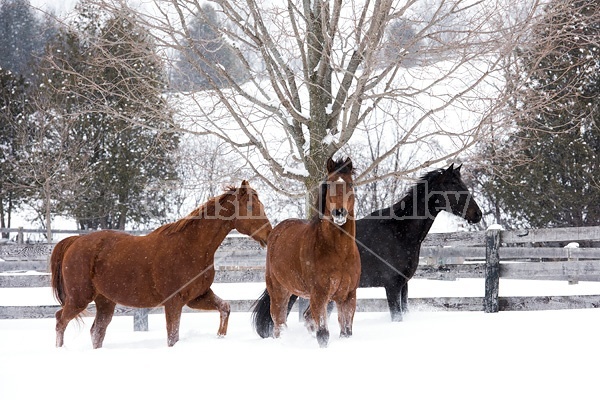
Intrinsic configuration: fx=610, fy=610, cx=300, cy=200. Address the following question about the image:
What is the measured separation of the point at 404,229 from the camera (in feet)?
24.9

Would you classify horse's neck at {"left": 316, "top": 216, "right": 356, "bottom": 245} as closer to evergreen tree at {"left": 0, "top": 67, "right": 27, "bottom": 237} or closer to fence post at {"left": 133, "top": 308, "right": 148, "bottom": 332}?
fence post at {"left": 133, "top": 308, "right": 148, "bottom": 332}

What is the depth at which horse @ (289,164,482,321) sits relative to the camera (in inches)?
295

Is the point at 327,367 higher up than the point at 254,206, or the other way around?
the point at 254,206

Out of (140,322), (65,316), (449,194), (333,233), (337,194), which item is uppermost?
(449,194)

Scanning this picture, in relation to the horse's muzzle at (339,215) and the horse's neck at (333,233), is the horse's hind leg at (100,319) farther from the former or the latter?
the horse's muzzle at (339,215)

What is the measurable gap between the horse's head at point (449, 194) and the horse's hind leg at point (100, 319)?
13.2 ft

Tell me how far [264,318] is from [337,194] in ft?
7.01

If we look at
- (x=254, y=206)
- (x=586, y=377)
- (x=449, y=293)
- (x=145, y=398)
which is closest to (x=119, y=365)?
(x=145, y=398)

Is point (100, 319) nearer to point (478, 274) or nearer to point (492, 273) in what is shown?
A: point (492, 273)

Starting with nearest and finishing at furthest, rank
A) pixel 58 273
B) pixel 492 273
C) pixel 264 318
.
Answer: pixel 58 273 → pixel 264 318 → pixel 492 273

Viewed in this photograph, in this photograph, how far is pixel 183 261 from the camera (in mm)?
5711

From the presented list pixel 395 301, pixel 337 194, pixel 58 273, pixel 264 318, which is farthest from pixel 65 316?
pixel 395 301

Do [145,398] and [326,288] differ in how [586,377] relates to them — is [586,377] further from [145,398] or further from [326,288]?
[145,398]

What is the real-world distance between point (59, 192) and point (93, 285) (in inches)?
672
